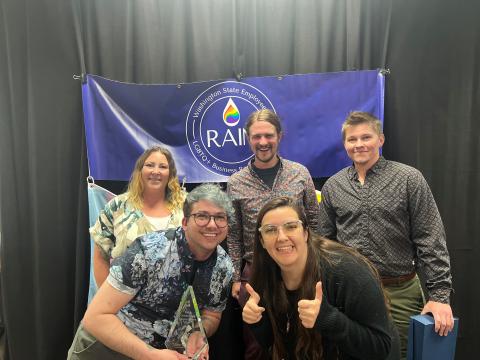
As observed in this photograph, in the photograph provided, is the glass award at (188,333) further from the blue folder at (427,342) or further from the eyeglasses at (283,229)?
the blue folder at (427,342)

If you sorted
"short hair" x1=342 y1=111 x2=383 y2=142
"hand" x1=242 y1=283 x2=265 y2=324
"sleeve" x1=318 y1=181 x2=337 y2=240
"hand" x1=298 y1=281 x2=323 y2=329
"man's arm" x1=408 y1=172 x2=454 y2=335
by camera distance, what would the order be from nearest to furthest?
"hand" x1=298 y1=281 x2=323 y2=329 < "hand" x1=242 y1=283 x2=265 y2=324 < "man's arm" x1=408 y1=172 x2=454 y2=335 < "short hair" x1=342 y1=111 x2=383 y2=142 < "sleeve" x1=318 y1=181 x2=337 y2=240

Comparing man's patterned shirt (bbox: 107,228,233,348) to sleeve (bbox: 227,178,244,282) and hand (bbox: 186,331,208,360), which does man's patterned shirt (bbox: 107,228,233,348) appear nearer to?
hand (bbox: 186,331,208,360)

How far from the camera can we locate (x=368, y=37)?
2.19 metres

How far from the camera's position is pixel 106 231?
1908mm

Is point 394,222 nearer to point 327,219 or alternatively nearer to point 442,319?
point 327,219

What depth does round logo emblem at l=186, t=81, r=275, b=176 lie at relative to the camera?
2.22 metres

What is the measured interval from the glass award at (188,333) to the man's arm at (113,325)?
0.13ft

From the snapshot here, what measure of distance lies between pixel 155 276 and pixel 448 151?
1.95 meters

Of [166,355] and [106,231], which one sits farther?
[106,231]

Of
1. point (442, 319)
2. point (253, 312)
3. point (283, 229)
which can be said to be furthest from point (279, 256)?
point (442, 319)

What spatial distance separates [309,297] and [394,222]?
67 centimetres

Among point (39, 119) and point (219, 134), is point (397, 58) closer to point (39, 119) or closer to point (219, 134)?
point (219, 134)

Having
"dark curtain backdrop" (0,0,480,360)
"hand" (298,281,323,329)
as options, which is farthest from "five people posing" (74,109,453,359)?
"dark curtain backdrop" (0,0,480,360)

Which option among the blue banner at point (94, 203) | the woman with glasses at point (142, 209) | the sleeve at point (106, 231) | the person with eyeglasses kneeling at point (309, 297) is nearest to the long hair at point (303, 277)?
the person with eyeglasses kneeling at point (309, 297)
